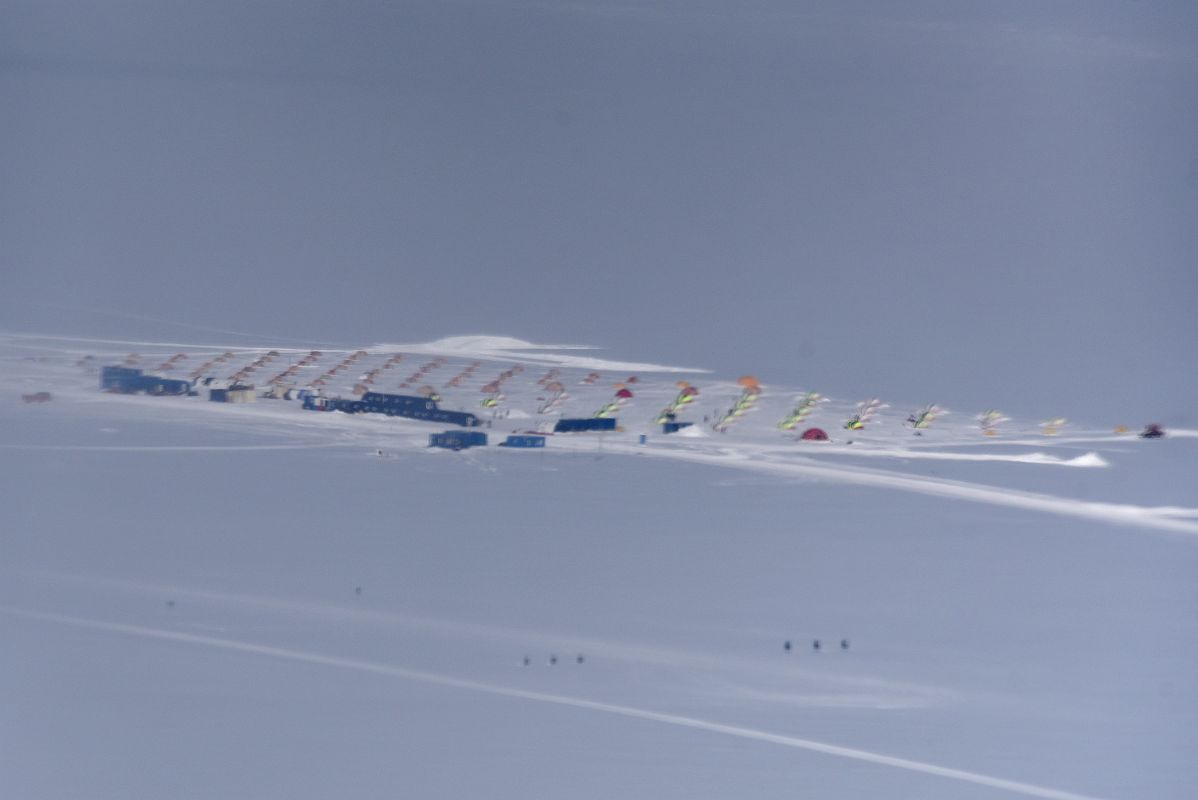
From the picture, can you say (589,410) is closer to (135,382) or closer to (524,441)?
(524,441)

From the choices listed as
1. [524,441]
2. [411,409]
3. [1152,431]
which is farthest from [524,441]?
[1152,431]

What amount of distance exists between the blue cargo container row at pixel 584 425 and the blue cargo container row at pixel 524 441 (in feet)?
0.15

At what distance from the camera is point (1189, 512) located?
2656mm

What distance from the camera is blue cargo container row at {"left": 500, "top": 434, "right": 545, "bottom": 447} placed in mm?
2689

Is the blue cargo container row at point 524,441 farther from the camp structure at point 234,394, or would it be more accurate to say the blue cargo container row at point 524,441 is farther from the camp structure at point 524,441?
the camp structure at point 234,394

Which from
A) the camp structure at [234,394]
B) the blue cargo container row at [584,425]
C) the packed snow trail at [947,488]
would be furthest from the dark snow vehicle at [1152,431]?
the camp structure at [234,394]

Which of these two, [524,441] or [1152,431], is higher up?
[1152,431]

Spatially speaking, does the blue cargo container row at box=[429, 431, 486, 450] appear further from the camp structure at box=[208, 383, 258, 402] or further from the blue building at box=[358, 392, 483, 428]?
the camp structure at box=[208, 383, 258, 402]

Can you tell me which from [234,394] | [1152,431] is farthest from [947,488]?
[234,394]

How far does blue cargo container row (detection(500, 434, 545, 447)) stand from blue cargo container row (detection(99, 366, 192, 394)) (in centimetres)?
77

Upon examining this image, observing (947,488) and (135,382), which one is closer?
(947,488)

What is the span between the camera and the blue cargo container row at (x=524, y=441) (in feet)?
8.82

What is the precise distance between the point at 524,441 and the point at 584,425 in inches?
5.6

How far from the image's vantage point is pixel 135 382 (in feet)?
9.18
